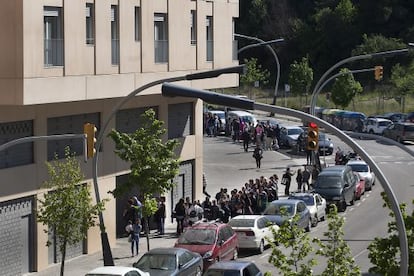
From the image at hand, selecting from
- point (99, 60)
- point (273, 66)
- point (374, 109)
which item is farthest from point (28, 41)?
point (273, 66)

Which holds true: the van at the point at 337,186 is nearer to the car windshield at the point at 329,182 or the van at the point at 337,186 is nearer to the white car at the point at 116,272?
the car windshield at the point at 329,182

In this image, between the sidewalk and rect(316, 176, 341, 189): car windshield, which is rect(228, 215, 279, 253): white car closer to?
the sidewalk

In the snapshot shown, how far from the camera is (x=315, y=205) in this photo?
139ft

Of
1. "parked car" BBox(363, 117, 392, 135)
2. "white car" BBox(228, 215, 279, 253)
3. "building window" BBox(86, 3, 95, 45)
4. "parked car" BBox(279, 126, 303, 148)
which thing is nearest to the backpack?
"white car" BBox(228, 215, 279, 253)

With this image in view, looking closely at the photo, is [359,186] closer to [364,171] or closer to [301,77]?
[364,171]

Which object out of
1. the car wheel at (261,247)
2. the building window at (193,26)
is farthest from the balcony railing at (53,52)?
the building window at (193,26)

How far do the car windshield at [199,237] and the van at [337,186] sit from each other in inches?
489

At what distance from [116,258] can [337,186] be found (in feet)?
42.9

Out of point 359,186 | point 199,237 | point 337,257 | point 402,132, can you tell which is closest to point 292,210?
point 199,237

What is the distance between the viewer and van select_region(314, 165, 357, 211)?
1800 inches

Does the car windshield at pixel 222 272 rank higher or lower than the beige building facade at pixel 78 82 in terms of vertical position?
lower

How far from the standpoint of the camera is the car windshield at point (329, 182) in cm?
4634

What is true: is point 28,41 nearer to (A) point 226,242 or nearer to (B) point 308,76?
(A) point 226,242

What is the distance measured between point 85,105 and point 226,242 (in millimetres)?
6815
